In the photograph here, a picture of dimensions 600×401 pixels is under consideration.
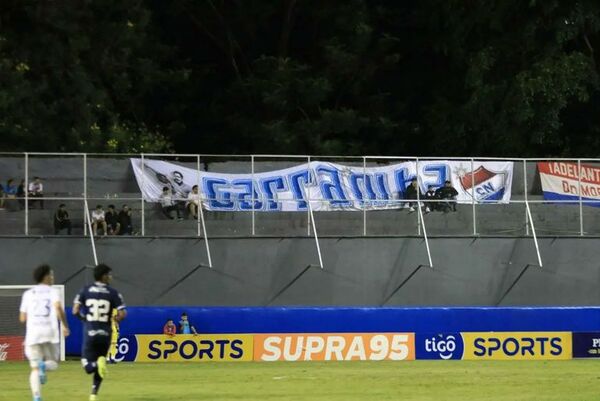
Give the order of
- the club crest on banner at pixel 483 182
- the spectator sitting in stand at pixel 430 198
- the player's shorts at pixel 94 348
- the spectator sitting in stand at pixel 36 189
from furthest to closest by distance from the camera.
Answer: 1. the club crest on banner at pixel 483 182
2. the spectator sitting in stand at pixel 430 198
3. the spectator sitting in stand at pixel 36 189
4. the player's shorts at pixel 94 348

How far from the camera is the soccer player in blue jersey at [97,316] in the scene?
19609mm

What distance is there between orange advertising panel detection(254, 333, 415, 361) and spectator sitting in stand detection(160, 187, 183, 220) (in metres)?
7.64

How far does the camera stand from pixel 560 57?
52.0m

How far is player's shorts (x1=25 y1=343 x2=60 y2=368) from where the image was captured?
63.3ft

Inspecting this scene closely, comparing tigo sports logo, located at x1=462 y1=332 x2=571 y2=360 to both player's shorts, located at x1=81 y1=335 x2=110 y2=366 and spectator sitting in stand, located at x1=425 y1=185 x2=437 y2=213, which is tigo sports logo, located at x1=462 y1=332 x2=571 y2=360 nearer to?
spectator sitting in stand, located at x1=425 y1=185 x2=437 y2=213

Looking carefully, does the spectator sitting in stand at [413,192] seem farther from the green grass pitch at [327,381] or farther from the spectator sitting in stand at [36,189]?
the spectator sitting in stand at [36,189]

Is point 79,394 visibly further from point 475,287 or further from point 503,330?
point 475,287

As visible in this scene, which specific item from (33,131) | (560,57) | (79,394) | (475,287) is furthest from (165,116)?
(79,394)

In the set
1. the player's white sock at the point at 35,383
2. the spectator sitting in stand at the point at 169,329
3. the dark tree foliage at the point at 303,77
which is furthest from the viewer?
the dark tree foliage at the point at 303,77

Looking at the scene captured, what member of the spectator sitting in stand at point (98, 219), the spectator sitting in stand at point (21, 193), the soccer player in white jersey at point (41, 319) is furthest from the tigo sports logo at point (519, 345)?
the soccer player in white jersey at point (41, 319)

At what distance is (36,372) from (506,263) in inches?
1015

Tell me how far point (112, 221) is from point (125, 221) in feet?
1.29

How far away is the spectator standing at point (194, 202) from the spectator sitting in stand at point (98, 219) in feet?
8.53

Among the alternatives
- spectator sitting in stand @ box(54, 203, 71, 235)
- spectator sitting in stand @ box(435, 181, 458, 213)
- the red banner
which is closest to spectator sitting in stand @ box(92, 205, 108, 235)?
spectator sitting in stand @ box(54, 203, 71, 235)
